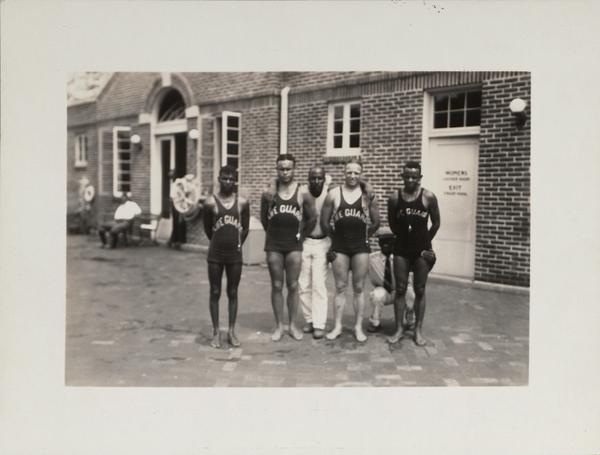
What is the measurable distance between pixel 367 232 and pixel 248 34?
80.6 inches

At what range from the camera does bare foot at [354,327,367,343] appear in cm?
495

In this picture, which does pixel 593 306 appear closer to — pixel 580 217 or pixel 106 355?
pixel 580 217

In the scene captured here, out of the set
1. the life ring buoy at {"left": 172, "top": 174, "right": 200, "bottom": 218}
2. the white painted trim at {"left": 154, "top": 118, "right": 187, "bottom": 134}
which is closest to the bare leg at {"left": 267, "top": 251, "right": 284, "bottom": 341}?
the life ring buoy at {"left": 172, "top": 174, "right": 200, "bottom": 218}

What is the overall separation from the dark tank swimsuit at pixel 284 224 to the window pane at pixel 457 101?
2.93 m

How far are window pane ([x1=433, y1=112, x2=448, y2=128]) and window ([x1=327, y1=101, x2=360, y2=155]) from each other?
1.23m

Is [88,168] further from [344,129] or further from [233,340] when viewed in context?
[233,340]

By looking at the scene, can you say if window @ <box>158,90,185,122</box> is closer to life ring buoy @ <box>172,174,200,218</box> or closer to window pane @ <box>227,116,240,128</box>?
life ring buoy @ <box>172,174,200,218</box>

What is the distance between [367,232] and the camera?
491 cm

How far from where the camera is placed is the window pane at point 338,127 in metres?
8.00

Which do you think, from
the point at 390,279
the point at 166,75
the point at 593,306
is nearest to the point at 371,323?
the point at 390,279

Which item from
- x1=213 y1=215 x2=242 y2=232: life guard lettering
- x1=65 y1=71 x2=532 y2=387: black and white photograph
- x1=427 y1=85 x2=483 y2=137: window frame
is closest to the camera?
x1=65 y1=71 x2=532 y2=387: black and white photograph

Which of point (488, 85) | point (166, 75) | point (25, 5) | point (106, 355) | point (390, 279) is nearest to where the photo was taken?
point (25, 5)

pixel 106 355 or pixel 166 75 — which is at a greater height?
pixel 166 75

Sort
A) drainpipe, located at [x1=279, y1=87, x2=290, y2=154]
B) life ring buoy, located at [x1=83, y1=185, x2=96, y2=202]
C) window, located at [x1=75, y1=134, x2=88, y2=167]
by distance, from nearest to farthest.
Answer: drainpipe, located at [x1=279, y1=87, x2=290, y2=154], window, located at [x1=75, y1=134, x2=88, y2=167], life ring buoy, located at [x1=83, y1=185, x2=96, y2=202]
